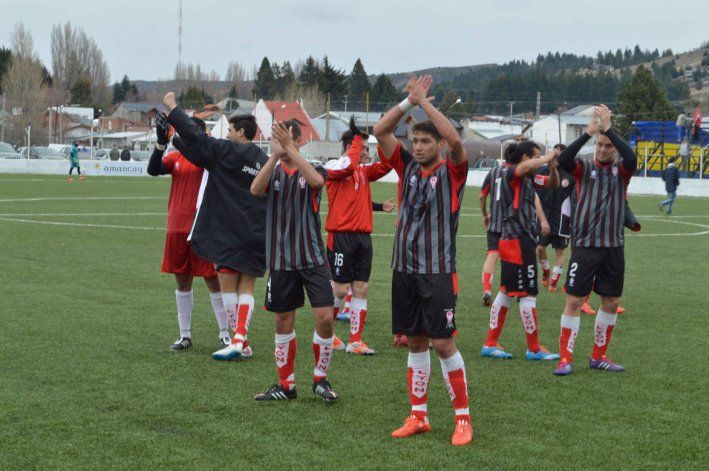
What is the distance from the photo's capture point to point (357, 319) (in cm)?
977

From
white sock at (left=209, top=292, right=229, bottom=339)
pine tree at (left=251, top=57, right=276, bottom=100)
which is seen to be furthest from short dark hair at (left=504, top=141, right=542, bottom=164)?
pine tree at (left=251, top=57, right=276, bottom=100)

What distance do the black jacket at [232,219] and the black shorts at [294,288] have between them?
1473 mm

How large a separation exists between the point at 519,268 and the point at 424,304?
3118 mm

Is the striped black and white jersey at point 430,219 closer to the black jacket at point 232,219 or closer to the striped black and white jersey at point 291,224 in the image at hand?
the striped black and white jersey at point 291,224

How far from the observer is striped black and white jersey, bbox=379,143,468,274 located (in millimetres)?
6590

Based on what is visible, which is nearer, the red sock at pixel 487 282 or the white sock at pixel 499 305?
the white sock at pixel 499 305

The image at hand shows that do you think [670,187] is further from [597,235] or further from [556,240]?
[597,235]

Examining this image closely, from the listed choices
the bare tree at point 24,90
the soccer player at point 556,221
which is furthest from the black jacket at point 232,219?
the bare tree at point 24,90

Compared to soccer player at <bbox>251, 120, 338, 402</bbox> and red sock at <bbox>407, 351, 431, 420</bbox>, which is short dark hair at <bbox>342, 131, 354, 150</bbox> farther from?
red sock at <bbox>407, 351, 431, 420</bbox>

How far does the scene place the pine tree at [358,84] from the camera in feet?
507

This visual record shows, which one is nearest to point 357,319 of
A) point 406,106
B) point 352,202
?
point 352,202

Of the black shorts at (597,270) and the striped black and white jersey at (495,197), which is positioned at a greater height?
the striped black and white jersey at (495,197)

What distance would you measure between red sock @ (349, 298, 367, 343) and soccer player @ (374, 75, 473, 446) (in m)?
2.86

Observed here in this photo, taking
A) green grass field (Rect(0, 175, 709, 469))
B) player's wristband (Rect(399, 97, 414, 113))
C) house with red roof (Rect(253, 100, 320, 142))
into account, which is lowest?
green grass field (Rect(0, 175, 709, 469))
